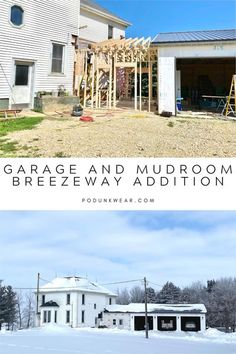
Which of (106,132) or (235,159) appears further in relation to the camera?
(106,132)

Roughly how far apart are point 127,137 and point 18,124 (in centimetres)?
286

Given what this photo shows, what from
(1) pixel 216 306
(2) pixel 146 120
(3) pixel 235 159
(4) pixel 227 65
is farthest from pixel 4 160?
(1) pixel 216 306

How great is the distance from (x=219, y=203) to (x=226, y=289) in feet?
55.3

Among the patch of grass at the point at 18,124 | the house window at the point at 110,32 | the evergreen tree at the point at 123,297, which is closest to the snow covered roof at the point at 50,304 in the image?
the evergreen tree at the point at 123,297

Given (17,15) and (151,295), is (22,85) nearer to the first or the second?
(17,15)

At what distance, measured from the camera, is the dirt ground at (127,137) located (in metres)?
6.80

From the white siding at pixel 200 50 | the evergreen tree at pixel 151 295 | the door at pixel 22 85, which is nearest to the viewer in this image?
the white siding at pixel 200 50

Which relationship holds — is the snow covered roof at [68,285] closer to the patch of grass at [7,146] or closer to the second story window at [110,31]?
the second story window at [110,31]

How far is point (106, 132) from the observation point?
8375 millimetres

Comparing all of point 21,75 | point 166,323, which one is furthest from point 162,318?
point 21,75

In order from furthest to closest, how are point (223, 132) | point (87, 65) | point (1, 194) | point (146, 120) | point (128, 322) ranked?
point (128, 322), point (87, 65), point (146, 120), point (223, 132), point (1, 194)

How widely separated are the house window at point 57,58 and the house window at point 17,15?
1.54 m

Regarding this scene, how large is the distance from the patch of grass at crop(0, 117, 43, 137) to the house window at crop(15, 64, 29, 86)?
2.42 meters

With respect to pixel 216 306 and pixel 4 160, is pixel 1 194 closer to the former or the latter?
pixel 4 160
